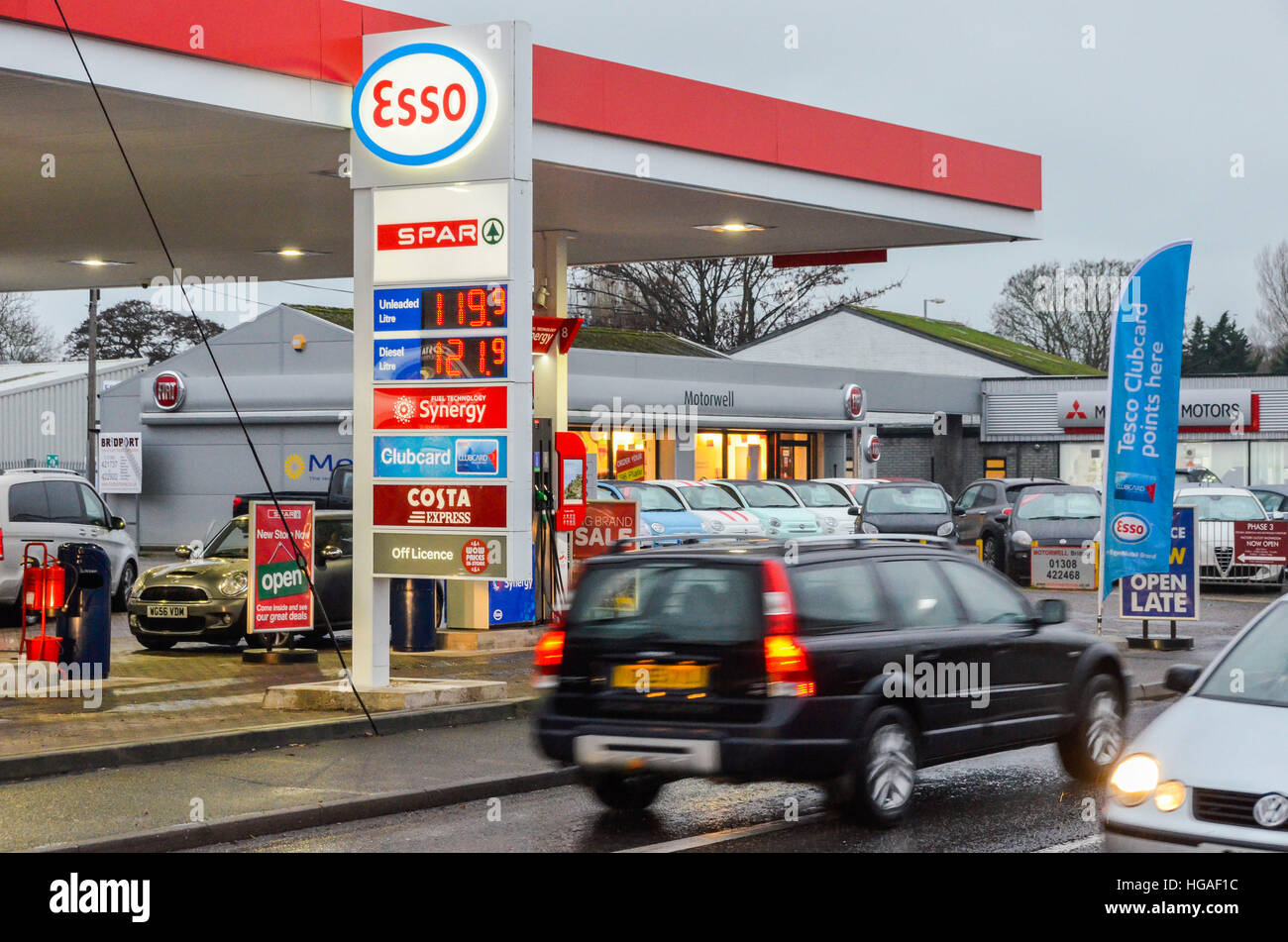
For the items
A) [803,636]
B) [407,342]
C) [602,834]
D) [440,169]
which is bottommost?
[602,834]

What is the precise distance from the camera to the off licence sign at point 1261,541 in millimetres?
25844

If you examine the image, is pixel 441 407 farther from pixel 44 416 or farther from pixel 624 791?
pixel 44 416

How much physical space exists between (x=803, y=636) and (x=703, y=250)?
43.8 feet

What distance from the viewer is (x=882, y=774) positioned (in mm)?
8633

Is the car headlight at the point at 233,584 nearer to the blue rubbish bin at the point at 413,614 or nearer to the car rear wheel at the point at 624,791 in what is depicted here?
the blue rubbish bin at the point at 413,614

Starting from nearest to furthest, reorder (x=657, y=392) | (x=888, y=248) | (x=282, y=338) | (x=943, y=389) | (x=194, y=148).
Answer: (x=194, y=148) < (x=888, y=248) < (x=282, y=338) < (x=657, y=392) < (x=943, y=389)

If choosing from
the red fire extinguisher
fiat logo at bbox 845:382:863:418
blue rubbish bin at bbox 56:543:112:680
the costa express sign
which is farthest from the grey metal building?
the costa express sign

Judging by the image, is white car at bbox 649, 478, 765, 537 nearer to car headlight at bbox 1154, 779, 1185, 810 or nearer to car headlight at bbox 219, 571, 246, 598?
car headlight at bbox 219, 571, 246, 598

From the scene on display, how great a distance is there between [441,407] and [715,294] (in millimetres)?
46030

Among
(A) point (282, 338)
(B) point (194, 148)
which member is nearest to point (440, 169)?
(B) point (194, 148)

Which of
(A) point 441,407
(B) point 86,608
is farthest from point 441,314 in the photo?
(B) point 86,608

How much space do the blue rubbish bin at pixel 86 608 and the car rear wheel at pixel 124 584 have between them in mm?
7867
